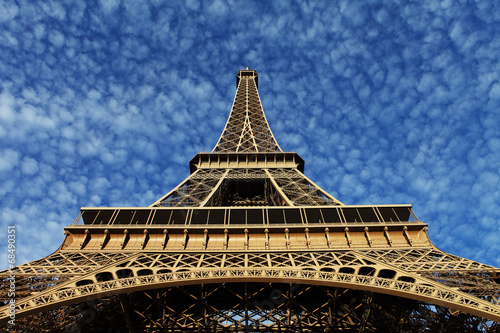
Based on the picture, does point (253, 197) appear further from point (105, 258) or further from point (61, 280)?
point (61, 280)

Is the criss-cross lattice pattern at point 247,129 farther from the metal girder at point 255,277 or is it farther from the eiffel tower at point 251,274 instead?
the metal girder at point 255,277

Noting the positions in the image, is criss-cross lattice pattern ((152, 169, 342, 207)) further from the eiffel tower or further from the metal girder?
the metal girder

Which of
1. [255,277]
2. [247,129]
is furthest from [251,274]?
[247,129]

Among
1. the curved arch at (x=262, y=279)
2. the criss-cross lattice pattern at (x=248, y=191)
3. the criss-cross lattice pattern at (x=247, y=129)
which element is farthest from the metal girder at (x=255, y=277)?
the criss-cross lattice pattern at (x=247, y=129)

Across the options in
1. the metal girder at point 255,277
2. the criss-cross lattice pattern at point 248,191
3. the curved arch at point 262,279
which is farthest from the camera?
the criss-cross lattice pattern at point 248,191

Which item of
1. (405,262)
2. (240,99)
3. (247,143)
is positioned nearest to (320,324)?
(405,262)

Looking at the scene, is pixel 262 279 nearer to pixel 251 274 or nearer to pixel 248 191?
pixel 251 274

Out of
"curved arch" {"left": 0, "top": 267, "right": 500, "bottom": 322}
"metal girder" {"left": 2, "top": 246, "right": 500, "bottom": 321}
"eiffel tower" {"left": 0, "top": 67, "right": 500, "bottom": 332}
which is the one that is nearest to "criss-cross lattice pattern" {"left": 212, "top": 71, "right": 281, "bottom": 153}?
"eiffel tower" {"left": 0, "top": 67, "right": 500, "bottom": 332}

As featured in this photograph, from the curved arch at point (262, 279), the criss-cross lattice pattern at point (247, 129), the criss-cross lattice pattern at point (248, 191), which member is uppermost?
the criss-cross lattice pattern at point (247, 129)
